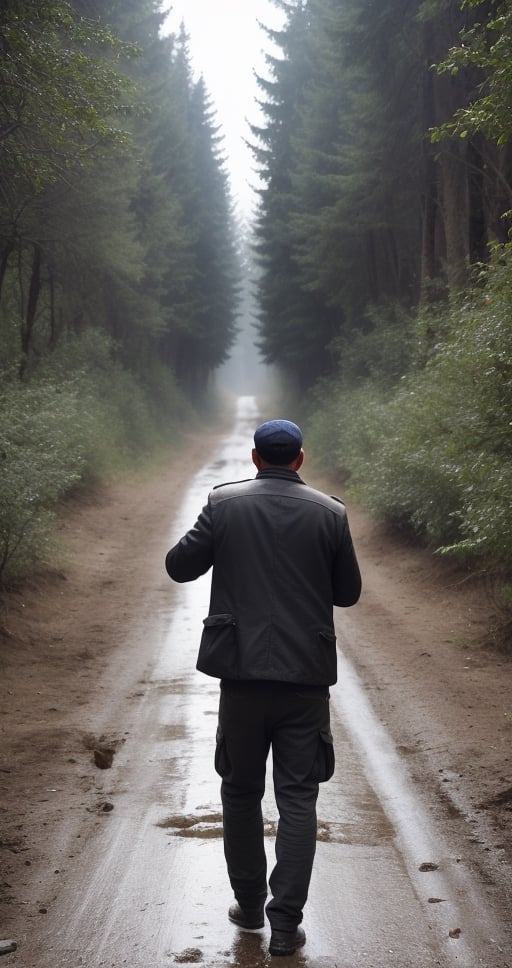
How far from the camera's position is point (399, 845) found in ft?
16.1

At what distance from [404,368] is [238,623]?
69.7 ft

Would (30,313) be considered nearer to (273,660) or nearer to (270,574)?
(270,574)

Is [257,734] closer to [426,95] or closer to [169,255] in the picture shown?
[426,95]

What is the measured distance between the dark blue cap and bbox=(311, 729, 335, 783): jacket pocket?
1209mm

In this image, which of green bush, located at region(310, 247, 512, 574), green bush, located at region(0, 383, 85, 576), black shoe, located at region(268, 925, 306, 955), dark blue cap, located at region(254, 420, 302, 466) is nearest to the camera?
black shoe, located at region(268, 925, 306, 955)

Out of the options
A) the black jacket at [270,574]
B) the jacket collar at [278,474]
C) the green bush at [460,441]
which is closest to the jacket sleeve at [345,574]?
the black jacket at [270,574]

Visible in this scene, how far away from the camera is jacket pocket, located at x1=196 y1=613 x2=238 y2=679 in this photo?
156 inches

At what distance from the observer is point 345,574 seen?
13.8 feet

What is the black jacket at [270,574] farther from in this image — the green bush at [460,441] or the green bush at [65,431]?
the green bush at [65,431]

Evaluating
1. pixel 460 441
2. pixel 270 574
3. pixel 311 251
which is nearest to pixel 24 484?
pixel 460 441

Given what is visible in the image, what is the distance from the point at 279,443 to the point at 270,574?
60cm

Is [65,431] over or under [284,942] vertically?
over

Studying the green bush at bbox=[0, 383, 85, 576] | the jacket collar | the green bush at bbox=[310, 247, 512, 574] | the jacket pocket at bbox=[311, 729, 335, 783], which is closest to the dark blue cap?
the jacket collar

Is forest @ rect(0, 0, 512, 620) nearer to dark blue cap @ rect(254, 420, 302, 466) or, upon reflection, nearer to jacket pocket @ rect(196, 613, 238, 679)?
dark blue cap @ rect(254, 420, 302, 466)
